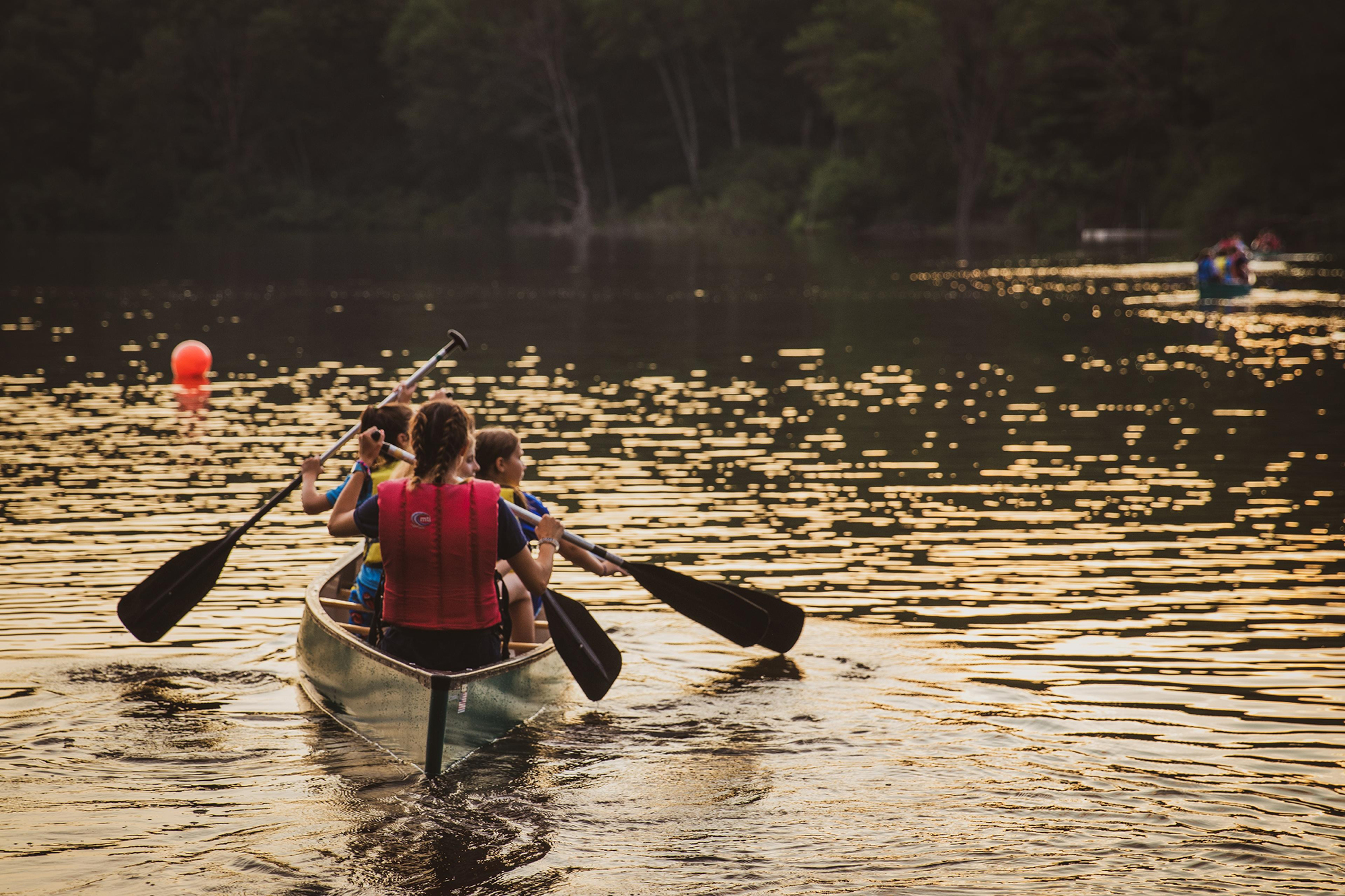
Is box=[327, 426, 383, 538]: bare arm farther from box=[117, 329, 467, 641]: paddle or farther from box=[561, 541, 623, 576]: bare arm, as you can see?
box=[117, 329, 467, 641]: paddle

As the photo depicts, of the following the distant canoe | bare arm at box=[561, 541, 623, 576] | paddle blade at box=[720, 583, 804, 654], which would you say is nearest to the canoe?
bare arm at box=[561, 541, 623, 576]

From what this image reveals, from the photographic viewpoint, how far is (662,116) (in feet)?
329

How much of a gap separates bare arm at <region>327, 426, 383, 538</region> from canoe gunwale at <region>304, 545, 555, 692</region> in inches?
21.5

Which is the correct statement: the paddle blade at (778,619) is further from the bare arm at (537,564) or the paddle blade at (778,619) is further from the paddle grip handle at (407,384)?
the paddle grip handle at (407,384)

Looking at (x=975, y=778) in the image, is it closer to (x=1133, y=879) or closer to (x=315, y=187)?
(x=1133, y=879)

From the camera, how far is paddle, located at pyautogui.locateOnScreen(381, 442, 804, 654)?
9.53 metres

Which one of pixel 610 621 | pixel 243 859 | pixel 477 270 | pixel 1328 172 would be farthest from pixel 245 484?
pixel 1328 172

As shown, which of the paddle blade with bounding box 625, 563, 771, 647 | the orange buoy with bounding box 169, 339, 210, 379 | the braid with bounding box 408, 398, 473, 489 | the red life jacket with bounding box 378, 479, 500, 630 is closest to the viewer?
the braid with bounding box 408, 398, 473, 489

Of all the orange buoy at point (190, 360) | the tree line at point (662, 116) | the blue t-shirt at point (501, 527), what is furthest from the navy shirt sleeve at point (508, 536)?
the tree line at point (662, 116)

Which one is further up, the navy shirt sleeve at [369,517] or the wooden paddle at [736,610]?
the navy shirt sleeve at [369,517]

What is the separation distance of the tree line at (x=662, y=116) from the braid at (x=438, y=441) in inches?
2472

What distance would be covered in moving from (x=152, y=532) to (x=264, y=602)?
267 centimetres

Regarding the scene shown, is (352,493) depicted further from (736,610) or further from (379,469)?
(736,610)

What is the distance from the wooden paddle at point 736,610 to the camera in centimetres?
953
